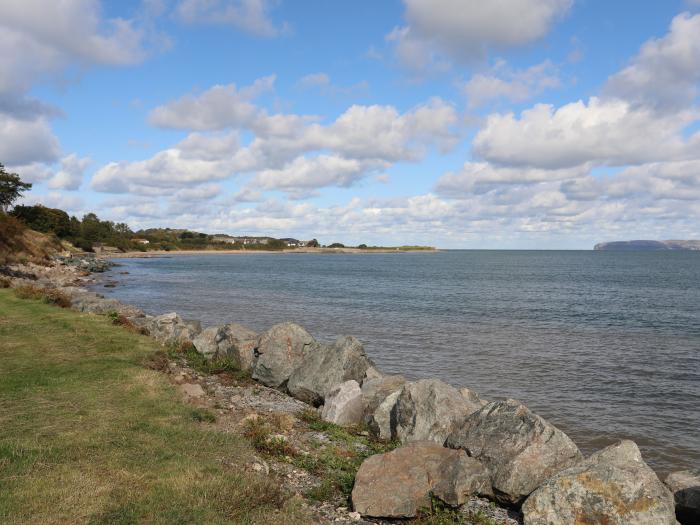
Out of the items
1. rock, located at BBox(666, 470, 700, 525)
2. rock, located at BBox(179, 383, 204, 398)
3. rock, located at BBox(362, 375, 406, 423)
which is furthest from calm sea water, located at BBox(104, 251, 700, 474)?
rock, located at BBox(179, 383, 204, 398)

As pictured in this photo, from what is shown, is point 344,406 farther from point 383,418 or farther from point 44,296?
point 44,296

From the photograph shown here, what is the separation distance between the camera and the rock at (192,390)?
15.0 metres

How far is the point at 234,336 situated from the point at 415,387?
379 inches

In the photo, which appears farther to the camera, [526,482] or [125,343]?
[125,343]

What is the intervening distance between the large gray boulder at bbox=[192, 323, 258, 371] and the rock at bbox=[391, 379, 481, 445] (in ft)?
26.1

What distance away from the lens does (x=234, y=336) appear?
20328mm

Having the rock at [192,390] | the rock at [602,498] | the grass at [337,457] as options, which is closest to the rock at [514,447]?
the rock at [602,498]

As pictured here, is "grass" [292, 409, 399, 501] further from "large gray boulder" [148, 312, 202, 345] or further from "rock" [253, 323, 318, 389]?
"large gray boulder" [148, 312, 202, 345]

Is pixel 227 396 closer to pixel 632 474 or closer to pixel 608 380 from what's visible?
pixel 632 474

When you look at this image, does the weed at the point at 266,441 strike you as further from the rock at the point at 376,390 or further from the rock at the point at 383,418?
the rock at the point at 376,390

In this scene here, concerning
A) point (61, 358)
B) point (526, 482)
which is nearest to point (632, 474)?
point (526, 482)

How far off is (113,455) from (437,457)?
6197 mm

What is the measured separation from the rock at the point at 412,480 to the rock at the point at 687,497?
3.59 meters

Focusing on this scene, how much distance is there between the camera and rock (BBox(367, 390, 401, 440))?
13.2 m
